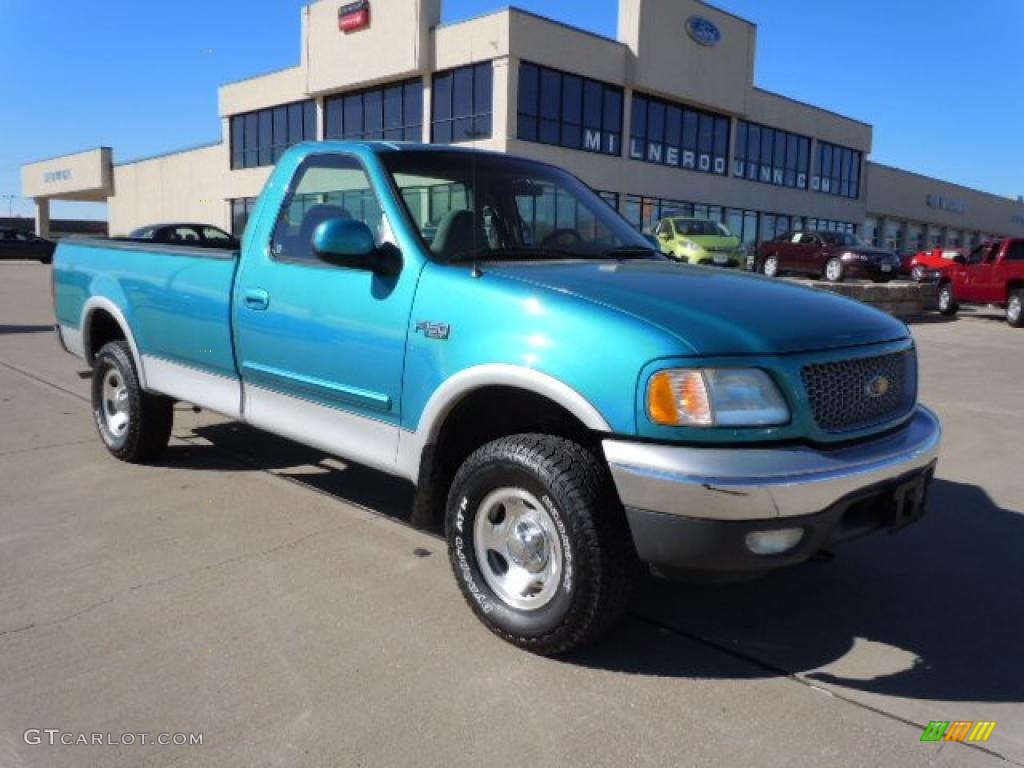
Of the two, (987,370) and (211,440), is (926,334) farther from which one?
(211,440)

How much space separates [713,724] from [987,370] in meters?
9.76

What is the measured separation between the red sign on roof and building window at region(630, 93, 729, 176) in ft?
Answer: 37.3

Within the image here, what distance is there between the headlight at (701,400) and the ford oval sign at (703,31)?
122 ft

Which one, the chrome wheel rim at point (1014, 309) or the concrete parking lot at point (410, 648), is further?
the chrome wheel rim at point (1014, 309)

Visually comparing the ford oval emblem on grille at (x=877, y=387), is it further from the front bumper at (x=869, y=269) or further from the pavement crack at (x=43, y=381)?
the front bumper at (x=869, y=269)

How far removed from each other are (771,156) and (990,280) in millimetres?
26396

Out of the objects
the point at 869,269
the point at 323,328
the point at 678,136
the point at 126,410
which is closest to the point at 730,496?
the point at 323,328

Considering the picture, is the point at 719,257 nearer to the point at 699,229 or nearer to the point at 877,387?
the point at 699,229

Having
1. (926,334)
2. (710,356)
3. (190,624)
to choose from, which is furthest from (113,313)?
(926,334)

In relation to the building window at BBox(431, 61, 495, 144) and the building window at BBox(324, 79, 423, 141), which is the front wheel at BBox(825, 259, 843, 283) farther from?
the building window at BBox(324, 79, 423, 141)

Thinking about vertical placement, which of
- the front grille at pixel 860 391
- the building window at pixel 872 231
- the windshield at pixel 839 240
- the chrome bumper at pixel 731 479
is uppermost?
the building window at pixel 872 231

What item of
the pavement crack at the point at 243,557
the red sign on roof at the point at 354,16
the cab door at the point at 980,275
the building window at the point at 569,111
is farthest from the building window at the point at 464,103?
the pavement crack at the point at 243,557

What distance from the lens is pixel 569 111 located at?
107ft

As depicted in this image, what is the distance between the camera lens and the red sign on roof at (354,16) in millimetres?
34531
